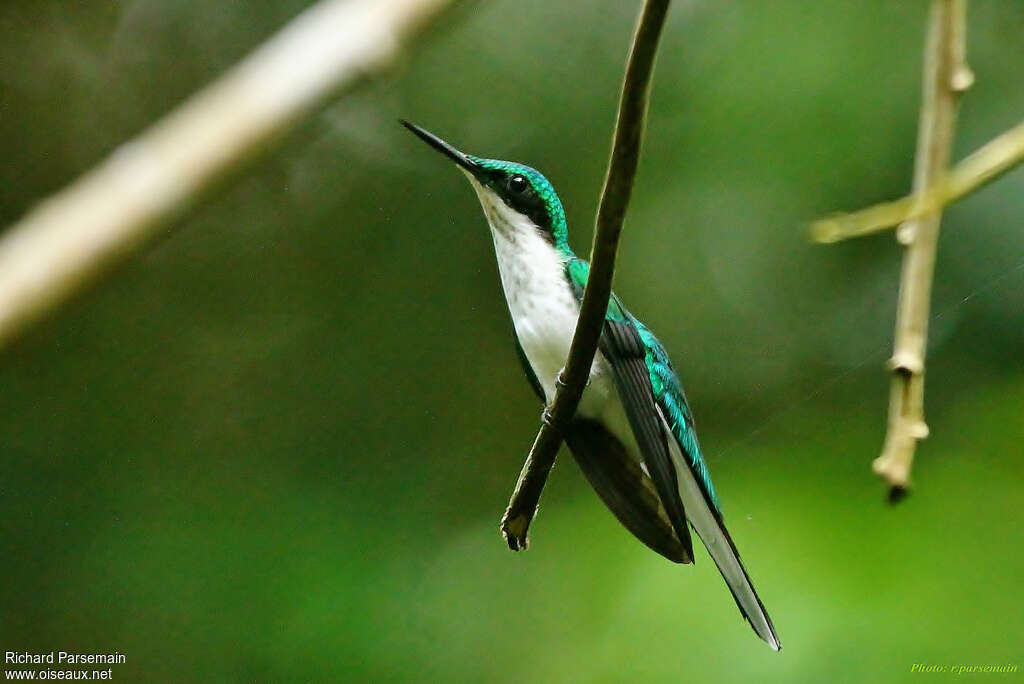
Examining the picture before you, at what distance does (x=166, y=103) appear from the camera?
427cm

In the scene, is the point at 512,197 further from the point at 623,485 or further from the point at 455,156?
the point at 623,485

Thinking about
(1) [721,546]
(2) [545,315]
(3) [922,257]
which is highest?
(2) [545,315]

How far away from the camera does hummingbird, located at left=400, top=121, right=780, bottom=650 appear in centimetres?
230

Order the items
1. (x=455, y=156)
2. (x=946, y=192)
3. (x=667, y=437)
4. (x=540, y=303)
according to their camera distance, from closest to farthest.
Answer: (x=946, y=192) < (x=667, y=437) < (x=540, y=303) < (x=455, y=156)

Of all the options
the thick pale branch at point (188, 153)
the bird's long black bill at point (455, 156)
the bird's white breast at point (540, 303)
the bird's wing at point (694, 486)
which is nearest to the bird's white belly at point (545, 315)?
the bird's white breast at point (540, 303)

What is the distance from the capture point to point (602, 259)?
4.80 feet

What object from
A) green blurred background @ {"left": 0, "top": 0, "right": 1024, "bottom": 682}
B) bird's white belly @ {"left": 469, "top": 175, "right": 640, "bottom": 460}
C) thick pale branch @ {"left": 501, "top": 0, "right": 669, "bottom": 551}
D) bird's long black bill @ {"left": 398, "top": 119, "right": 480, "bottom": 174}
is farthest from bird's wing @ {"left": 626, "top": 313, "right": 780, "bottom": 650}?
bird's long black bill @ {"left": 398, "top": 119, "right": 480, "bottom": 174}

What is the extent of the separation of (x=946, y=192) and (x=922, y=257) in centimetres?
11

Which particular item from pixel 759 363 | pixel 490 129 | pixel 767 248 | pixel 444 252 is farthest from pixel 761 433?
pixel 490 129

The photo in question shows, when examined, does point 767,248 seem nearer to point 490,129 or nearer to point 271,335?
point 490,129

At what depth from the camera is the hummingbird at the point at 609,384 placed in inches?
90.7

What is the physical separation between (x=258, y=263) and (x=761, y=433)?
86.5 inches

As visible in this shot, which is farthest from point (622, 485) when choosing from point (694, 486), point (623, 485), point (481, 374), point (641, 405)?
point (481, 374)

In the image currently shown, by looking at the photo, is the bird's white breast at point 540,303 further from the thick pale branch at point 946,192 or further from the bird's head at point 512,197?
the thick pale branch at point 946,192
